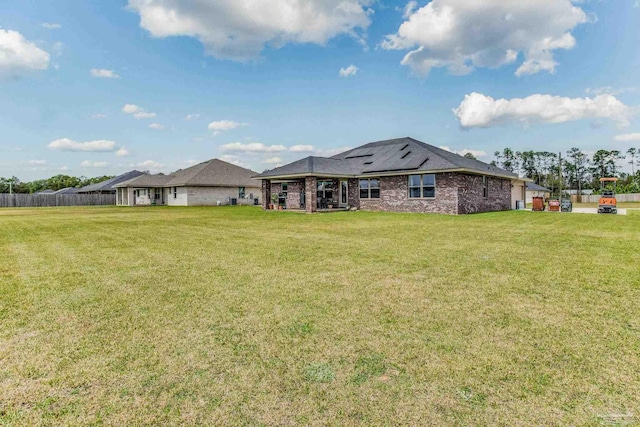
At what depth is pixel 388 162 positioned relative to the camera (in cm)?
2348

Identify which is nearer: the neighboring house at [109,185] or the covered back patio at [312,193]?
the covered back patio at [312,193]

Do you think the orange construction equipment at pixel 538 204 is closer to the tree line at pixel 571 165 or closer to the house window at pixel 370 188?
the house window at pixel 370 188

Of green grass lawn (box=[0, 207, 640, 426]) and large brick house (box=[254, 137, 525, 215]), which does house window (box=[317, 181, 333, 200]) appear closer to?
large brick house (box=[254, 137, 525, 215])

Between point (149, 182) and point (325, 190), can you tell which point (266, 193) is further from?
point (149, 182)

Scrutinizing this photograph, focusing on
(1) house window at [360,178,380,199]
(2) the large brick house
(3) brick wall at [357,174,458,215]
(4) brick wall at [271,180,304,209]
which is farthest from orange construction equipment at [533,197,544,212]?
(4) brick wall at [271,180,304,209]

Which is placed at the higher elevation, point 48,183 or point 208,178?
point 48,183

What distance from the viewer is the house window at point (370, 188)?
2328cm

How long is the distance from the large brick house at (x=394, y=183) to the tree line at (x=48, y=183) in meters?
72.6

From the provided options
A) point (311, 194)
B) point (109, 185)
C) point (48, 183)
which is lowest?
point (311, 194)

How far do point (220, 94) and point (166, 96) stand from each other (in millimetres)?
4007

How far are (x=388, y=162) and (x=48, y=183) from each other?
9954cm

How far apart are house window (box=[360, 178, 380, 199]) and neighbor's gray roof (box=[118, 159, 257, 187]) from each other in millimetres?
19520

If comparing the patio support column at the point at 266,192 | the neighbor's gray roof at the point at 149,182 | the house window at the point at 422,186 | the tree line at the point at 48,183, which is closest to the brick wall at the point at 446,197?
the house window at the point at 422,186

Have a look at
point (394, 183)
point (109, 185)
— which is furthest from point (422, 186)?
point (109, 185)
